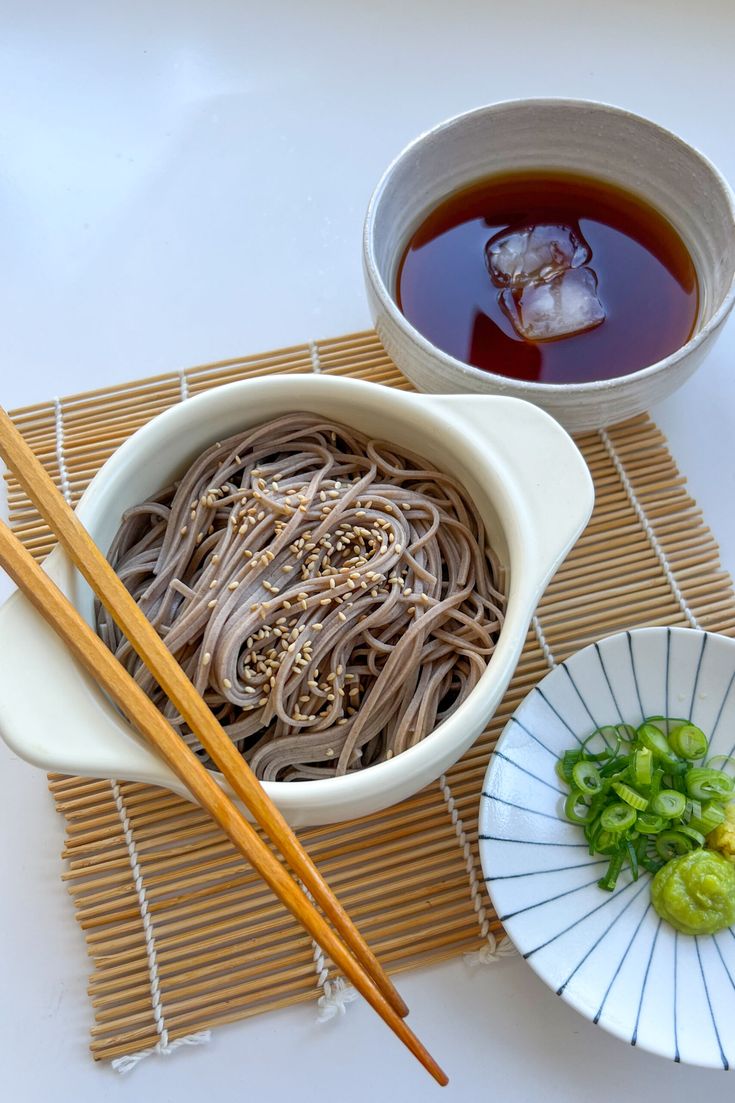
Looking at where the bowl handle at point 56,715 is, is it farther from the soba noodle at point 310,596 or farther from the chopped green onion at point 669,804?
the chopped green onion at point 669,804

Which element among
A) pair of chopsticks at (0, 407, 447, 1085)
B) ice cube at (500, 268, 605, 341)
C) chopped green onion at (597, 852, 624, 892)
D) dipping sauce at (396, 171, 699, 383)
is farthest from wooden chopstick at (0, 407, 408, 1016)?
ice cube at (500, 268, 605, 341)

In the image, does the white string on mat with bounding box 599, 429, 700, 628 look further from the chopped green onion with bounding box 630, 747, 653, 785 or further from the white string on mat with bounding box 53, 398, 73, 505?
the white string on mat with bounding box 53, 398, 73, 505

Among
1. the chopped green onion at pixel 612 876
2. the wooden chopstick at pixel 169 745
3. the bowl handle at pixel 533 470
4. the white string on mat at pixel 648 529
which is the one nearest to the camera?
the wooden chopstick at pixel 169 745

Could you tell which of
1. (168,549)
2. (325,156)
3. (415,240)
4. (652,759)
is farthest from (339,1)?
(652,759)

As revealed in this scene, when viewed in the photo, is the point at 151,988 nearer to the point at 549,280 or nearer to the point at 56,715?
the point at 56,715

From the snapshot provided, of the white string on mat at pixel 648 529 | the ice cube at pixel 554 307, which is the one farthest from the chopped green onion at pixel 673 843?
the ice cube at pixel 554 307

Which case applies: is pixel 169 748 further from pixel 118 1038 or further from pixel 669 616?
pixel 669 616
